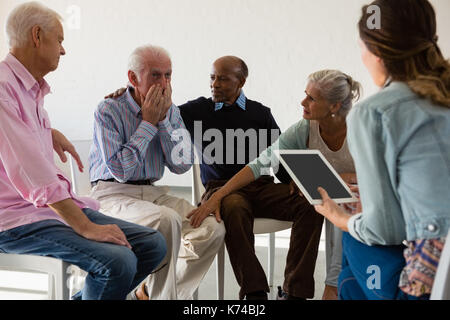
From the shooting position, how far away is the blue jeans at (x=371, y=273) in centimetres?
114

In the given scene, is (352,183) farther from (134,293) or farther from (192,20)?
(192,20)

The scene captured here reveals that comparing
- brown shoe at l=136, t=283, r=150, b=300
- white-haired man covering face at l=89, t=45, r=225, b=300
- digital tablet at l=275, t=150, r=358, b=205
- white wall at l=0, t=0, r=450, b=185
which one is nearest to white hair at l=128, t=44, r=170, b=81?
white-haired man covering face at l=89, t=45, r=225, b=300

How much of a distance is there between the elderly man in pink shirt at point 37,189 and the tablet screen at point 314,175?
22.8 inches

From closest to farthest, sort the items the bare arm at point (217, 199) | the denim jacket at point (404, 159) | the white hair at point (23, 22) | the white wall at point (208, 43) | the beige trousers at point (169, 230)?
the denim jacket at point (404, 159) → the white hair at point (23, 22) → the beige trousers at point (169, 230) → the bare arm at point (217, 199) → the white wall at point (208, 43)

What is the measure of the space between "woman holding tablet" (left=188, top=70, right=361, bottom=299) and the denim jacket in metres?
1.03

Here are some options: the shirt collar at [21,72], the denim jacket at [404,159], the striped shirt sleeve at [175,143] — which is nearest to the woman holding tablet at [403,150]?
the denim jacket at [404,159]

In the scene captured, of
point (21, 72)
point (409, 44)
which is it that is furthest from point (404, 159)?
point (21, 72)

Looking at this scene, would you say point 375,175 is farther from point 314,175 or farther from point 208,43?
point 208,43

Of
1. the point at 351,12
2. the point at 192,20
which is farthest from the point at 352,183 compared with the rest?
the point at 192,20

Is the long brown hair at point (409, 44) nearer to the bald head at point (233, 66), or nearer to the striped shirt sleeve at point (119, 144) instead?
the striped shirt sleeve at point (119, 144)

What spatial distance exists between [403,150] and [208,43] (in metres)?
4.30

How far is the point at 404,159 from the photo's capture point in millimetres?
1067

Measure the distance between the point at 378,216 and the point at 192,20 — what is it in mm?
4452
